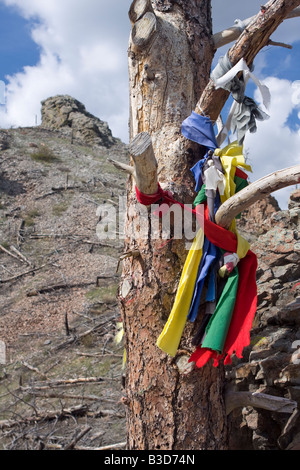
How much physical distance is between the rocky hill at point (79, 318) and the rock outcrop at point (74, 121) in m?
6.07

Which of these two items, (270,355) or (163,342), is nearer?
(163,342)

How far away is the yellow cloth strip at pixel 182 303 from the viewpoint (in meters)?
2.43

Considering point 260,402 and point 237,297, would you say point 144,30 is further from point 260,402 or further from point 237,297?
point 260,402

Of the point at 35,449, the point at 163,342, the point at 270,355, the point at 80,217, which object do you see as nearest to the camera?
the point at 163,342

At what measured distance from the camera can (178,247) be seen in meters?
2.63

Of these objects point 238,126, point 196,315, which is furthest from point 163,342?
point 238,126

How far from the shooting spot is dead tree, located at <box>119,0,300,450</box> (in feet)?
8.12

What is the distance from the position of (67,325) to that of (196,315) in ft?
16.6

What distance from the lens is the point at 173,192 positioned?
2.65 metres

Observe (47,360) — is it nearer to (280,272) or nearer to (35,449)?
(35,449)

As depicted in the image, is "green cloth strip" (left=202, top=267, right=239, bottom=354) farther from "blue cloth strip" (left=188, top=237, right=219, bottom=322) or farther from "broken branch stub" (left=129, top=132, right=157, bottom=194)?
"broken branch stub" (left=129, top=132, right=157, bottom=194)

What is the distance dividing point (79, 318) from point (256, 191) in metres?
6.09

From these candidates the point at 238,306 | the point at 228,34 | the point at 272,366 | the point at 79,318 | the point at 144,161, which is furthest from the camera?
the point at 79,318

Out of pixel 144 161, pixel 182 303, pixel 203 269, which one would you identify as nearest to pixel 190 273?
pixel 203 269
